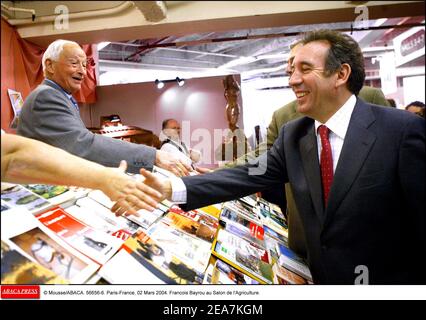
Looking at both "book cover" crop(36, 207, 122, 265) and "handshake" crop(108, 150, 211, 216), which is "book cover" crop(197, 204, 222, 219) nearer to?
"handshake" crop(108, 150, 211, 216)

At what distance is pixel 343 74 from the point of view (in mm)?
1146

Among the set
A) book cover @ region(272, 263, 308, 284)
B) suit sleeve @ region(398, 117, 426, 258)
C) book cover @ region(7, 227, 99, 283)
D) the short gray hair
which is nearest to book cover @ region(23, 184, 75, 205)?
book cover @ region(7, 227, 99, 283)

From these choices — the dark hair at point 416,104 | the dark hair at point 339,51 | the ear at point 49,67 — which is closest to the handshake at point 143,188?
the ear at point 49,67

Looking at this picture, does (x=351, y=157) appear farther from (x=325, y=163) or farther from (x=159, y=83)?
(x=159, y=83)

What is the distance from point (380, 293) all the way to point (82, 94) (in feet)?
3.58

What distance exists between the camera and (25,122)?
95cm

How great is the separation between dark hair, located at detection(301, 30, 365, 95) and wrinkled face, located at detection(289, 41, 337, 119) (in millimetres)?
15

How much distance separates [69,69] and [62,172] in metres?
0.29

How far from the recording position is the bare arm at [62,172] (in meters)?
0.93

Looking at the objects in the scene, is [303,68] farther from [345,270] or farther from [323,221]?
[345,270]

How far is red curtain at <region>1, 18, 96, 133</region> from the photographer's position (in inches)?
37.7

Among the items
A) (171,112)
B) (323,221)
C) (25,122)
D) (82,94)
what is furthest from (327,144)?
(25,122)

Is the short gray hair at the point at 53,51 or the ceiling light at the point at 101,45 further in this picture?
the ceiling light at the point at 101,45

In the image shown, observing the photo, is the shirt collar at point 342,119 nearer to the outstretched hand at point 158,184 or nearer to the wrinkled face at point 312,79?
the wrinkled face at point 312,79
